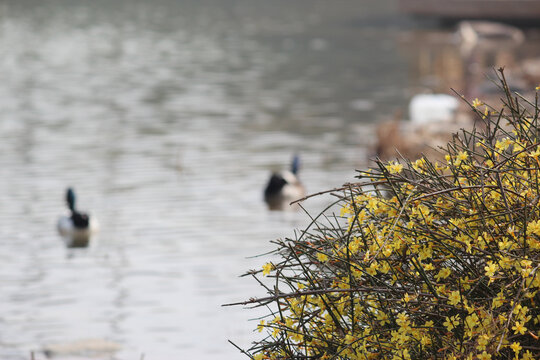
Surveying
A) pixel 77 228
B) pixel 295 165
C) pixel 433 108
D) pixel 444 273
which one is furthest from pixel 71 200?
pixel 444 273

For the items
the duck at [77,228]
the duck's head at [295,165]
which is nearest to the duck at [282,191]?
the duck's head at [295,165]

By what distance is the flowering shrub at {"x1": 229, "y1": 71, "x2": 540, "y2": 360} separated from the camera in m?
3.14

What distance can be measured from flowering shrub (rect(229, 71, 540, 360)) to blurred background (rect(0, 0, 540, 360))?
1908 millimetres

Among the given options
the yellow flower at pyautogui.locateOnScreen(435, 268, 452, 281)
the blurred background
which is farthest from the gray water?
the yellow flower at pyautogui.locateOnScreen(435, 268, 452, 281)

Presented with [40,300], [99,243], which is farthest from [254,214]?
[40,300]

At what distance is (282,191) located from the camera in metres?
13.0

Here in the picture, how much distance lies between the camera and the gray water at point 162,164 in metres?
8.68

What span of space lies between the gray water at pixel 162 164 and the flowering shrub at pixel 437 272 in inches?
169

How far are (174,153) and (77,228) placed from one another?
515 centimetres

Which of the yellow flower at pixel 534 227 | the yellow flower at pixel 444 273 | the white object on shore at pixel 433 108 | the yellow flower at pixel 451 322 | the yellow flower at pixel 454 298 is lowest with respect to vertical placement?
the yellow flower at pixel 451 322

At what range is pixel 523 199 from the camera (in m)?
3.36

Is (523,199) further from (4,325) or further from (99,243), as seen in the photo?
(99,243)

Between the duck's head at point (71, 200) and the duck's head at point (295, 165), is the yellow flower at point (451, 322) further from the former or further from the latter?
the duck's head at point (295, 165)

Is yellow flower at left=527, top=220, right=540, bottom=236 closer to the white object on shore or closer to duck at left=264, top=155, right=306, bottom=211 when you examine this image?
duck at left=264, top=155, right=306, bottom=211
